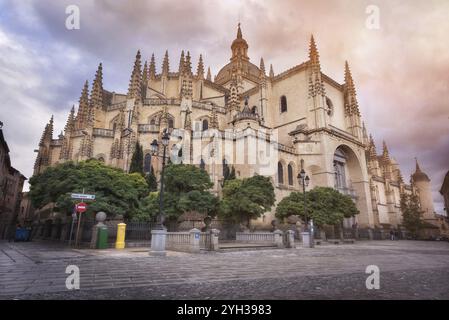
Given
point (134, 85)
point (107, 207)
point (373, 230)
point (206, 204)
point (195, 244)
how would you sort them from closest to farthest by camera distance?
point (195, 244)
point (107, 207)
point (206, 204)
point (134, 85)
point (373, 230)

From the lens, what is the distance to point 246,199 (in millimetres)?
23344

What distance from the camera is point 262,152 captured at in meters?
31.0

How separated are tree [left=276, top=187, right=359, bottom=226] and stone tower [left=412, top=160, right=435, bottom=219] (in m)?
46.4

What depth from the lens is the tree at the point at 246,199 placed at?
23.5m

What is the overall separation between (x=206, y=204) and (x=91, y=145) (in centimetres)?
1634

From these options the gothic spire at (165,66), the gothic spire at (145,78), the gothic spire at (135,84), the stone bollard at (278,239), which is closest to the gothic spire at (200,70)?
the gothic spire at (165,66)

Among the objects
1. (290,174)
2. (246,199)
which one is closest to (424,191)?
(290,174)

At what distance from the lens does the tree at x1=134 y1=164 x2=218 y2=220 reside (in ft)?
68.2

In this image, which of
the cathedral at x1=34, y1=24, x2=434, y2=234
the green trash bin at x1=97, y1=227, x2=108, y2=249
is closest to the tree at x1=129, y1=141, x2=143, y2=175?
the cathedral at x1=34, y1=24, x2=434, y2=234

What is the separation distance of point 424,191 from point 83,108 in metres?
70.6

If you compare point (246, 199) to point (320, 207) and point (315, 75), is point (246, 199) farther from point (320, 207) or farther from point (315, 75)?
point (315, 75)
